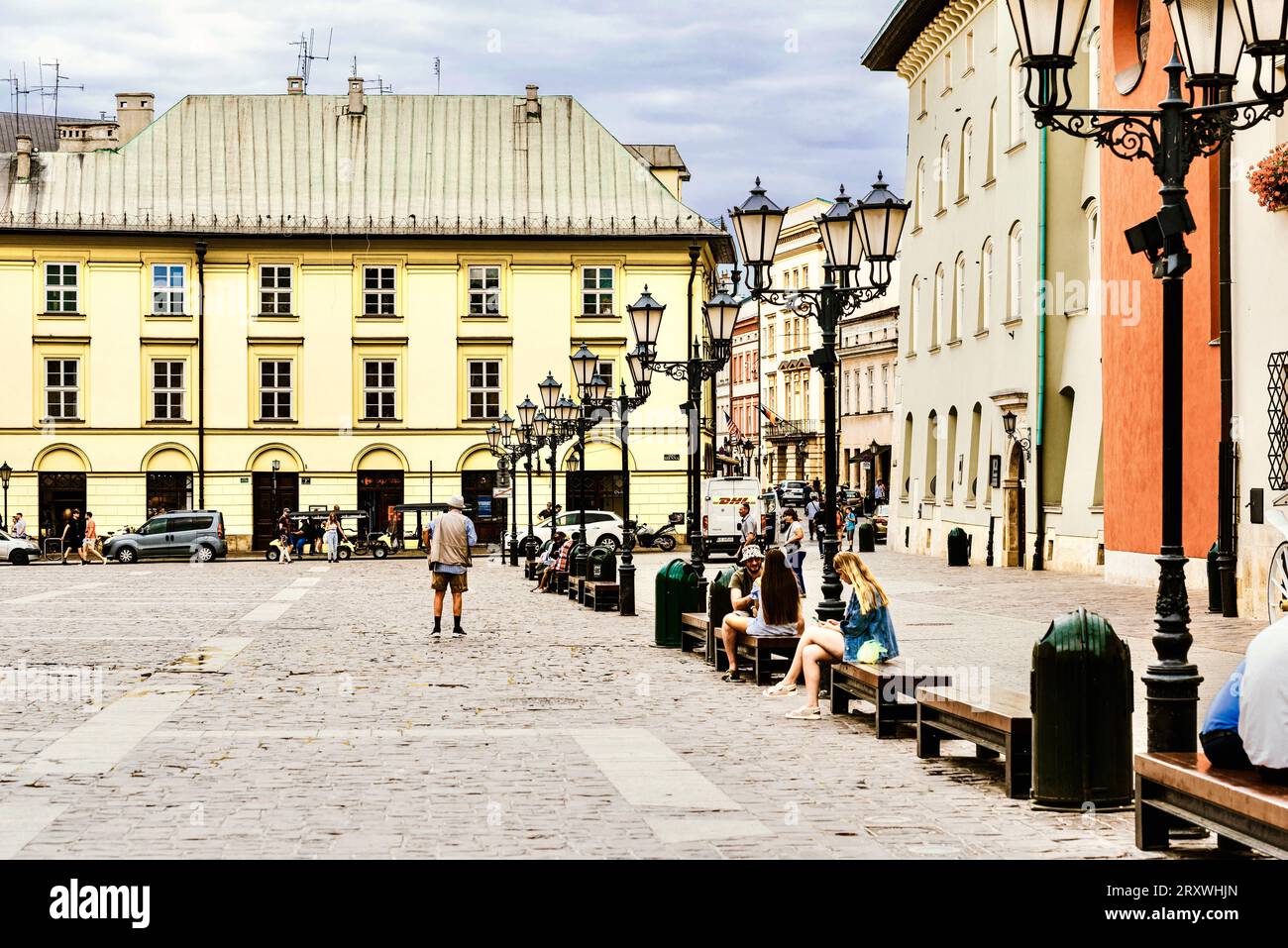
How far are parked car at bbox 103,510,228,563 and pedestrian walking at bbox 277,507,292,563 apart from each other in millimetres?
2026

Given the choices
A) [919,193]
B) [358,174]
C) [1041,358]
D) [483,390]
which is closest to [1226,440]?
[1041,358]

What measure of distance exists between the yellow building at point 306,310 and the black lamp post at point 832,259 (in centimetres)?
4556

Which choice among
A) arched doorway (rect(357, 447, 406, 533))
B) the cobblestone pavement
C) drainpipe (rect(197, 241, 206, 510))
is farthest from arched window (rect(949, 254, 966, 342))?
drainpipe (rect(197, 241, 206, 510))

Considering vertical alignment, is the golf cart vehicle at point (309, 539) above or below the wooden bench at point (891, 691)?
below

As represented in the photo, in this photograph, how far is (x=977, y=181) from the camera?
44125 mm

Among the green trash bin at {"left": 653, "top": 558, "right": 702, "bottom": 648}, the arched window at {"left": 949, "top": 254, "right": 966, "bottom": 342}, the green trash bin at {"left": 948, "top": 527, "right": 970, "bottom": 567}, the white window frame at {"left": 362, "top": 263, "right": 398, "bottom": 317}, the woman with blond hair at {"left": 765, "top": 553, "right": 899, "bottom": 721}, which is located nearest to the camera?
the woman with blond hair at {"left": 765, "top": 553, "right": 899, "bottom": 721}

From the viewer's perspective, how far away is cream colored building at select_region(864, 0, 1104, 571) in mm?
37844

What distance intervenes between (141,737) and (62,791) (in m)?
2.40

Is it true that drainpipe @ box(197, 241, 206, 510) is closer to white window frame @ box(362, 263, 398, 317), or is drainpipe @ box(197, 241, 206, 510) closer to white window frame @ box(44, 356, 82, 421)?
white window frame @ box(44, 356, 82, 421)

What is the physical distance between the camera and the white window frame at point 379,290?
65.7m

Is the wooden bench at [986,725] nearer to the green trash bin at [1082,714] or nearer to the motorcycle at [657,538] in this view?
the green trash bin at [1082,714]

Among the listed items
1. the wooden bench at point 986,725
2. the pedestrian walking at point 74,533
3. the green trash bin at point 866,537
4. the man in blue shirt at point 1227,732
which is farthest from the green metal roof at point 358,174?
the man in blue shirt at point 1227,732

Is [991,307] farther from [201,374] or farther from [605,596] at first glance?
[201,374]

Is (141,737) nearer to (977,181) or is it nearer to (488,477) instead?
(977,181)
